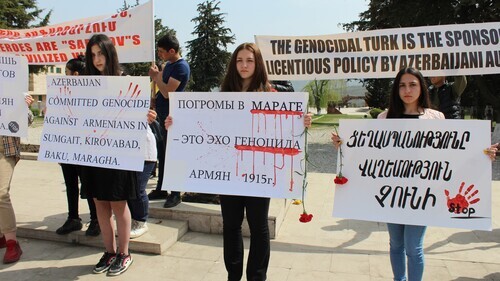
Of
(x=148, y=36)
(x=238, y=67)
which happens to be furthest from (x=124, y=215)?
(x=148, y=36)

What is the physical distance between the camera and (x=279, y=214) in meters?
4.42

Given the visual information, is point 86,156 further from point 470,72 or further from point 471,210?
point 470,72

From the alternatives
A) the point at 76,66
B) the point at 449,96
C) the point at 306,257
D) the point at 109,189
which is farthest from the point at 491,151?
the point at 76,66

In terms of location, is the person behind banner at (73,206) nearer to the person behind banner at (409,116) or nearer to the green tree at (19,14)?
the person behind banner at (409,116)

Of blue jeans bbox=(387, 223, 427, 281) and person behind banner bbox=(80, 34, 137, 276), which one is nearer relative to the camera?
blue jeans bbox=(387, 223, 427, 281)

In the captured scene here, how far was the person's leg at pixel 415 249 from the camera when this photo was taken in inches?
102

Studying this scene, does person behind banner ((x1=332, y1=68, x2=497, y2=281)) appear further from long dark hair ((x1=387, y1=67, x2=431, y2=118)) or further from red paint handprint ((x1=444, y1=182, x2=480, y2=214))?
red paint handprint ((x1=444, y1=182, x2=480, y2=214))

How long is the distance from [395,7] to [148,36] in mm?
10974

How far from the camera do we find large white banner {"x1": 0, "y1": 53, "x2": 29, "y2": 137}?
11.7ft

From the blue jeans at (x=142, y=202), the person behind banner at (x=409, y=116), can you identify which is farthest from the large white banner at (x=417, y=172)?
the blue jeans at (x=142, y=202)

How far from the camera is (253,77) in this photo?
287 cm

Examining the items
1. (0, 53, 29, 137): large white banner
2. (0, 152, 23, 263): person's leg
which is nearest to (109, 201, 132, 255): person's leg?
(0, 152, 23, 263): person's leg

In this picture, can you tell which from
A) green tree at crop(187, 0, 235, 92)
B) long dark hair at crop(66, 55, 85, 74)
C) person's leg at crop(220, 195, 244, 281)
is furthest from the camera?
green tree at crop(187, 0, 235, 92)

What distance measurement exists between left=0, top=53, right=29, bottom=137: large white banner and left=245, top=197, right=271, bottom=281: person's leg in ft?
7.59
